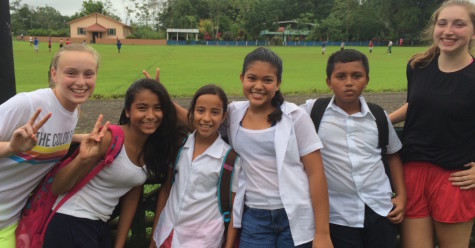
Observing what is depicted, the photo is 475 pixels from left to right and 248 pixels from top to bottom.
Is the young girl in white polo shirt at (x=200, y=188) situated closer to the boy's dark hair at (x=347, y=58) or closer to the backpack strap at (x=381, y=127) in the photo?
the boy's dark hair at (x=347, y=58)

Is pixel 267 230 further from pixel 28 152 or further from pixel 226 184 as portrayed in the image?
pixel 28 152

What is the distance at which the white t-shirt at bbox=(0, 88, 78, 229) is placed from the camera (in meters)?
2.28

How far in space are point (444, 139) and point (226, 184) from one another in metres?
1.47

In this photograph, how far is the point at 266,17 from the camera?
8125 cm

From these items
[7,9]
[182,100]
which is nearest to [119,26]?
[182,100]

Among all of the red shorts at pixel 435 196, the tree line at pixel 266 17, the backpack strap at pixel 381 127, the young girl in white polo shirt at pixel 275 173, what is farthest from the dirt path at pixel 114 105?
the tree line at pixel 266 17

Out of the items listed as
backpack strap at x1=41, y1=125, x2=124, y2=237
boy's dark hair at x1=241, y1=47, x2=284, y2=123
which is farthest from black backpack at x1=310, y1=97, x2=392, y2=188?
backpack strap at x1=41, y1=125, x2=124, y2=237

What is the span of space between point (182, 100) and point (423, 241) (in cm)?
914

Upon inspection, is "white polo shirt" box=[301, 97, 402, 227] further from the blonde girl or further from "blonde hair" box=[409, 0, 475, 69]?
the blonde girl

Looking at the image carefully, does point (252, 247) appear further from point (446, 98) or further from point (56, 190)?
point (446, 98)

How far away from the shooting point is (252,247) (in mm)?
2518

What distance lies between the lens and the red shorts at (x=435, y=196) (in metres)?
2.69

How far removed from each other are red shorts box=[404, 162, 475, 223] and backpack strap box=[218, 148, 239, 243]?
4.12ft

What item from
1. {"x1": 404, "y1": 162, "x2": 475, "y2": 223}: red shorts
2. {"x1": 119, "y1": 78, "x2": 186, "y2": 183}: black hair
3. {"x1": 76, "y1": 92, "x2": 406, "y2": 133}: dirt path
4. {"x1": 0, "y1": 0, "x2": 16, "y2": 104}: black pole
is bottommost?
{"x1": 76, "y1": 92, "x2": 406, "y2": 133}: dirt path
